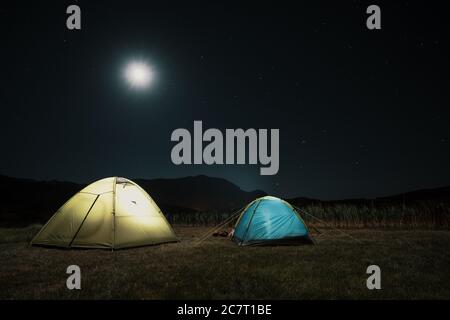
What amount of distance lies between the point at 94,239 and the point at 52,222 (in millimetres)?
1850

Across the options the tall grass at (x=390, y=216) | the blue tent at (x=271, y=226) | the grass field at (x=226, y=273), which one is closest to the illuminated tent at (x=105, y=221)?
the grass field at (x=226, y=273)

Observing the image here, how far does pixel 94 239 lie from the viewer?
34.7ft

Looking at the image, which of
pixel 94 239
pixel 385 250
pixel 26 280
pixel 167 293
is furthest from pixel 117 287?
pixel 385 250

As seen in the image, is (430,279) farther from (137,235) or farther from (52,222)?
(52,222)

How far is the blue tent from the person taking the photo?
39.0 feet

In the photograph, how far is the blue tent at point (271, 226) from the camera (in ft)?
39.0

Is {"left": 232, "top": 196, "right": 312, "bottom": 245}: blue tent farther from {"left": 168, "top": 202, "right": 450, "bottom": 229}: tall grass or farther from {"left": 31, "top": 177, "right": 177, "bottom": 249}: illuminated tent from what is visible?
{"left": 168, "top": 202, "right": 450, "bottom": 229}: tall grass

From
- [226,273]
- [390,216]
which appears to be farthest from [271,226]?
[390,216]

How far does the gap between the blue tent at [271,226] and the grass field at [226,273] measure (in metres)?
1.13

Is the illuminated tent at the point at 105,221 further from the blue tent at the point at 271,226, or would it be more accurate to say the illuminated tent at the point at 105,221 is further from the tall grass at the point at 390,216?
the tall grass at the point at 390,216

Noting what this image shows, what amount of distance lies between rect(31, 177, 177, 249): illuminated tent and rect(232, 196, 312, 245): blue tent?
2808mm

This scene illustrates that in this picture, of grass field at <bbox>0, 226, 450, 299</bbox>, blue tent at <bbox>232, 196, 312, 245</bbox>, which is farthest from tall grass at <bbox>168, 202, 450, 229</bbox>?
grass field at <bbox>0, 226, 450, 299</bbox>

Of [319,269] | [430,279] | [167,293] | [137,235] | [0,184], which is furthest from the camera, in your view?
[0,184]

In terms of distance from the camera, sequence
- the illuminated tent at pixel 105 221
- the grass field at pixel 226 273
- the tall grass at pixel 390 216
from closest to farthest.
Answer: the grass field at pixel 226 273
the illuminated tent at pixel 105 221
the tall grass at pixel 390 216
